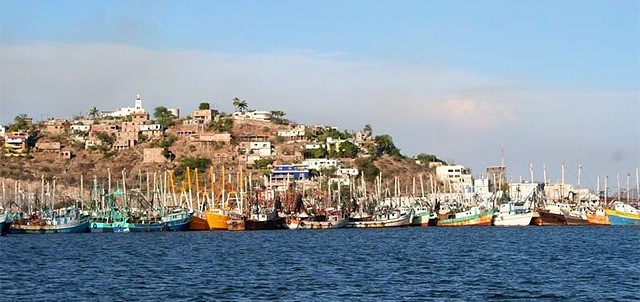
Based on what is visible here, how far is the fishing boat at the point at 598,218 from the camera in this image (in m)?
146

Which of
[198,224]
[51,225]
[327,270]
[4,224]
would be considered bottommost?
[327,270]

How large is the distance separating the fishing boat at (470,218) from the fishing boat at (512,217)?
40.9 inches

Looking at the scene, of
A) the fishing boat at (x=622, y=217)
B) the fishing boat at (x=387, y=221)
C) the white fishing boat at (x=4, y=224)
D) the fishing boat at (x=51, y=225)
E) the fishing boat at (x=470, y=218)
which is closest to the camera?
the white fishing boat at (x=4, y=224)

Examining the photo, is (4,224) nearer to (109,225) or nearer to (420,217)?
(109,225)

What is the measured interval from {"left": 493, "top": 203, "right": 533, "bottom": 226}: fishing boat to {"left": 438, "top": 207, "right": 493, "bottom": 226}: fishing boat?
1.04 meters

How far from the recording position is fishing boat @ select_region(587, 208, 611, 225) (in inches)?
5754

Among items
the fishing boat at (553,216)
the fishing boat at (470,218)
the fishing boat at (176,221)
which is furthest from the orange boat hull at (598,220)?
the fishing boat at (176,221)

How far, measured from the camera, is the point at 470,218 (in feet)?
479

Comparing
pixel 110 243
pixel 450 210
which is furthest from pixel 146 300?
pixel 450 210

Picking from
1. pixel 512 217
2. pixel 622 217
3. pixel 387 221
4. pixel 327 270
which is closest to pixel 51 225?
pixel 387 221

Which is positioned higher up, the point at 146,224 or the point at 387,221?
the point at 146,224

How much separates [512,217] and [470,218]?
5.56m

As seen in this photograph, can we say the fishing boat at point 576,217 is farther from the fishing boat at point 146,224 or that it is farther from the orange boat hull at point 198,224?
the fishing boat at point 146,224

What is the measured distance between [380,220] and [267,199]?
891 inches
